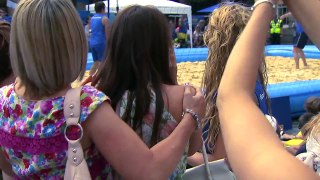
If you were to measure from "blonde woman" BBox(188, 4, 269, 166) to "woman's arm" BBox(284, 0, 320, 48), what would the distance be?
4.17ft

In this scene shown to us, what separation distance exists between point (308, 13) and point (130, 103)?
863mm

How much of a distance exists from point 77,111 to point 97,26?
7567 mm

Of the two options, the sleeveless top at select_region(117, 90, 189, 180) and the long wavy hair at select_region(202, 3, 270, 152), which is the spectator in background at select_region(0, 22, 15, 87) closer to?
the sleeveless top at select_region(117, 90, 189, 180)

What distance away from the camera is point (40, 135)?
126 cm

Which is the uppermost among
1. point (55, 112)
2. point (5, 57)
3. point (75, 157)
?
point (5, 57)

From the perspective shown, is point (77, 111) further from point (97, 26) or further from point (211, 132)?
point (97, 26)

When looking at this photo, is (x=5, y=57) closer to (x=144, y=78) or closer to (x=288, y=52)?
(x=144, y=78)

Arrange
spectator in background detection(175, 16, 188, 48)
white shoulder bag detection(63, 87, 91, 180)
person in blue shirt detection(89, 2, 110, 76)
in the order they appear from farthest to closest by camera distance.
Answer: spectator in background detection(175, 16, 188, 48) < person in blue shirt detection(89, 2, 110, 76) < white shoulder bag detection(63, 87, 91, 180)

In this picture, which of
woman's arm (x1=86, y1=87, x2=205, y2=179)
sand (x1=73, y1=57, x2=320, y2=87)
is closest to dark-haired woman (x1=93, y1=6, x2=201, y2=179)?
woman's arm (x1=86, y1=87, x2=205, y2=179)

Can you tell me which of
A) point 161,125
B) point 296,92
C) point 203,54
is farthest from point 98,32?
point 161,125

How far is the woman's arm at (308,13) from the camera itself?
2.63 ft

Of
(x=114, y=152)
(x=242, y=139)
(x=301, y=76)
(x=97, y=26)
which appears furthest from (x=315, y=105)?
(x=97, y=26)

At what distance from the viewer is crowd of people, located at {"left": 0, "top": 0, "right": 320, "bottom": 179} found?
0.75m

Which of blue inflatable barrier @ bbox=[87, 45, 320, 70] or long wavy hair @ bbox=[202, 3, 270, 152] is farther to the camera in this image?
blue inflatable barrier @ bbox=[87, 45, 320, 70]
